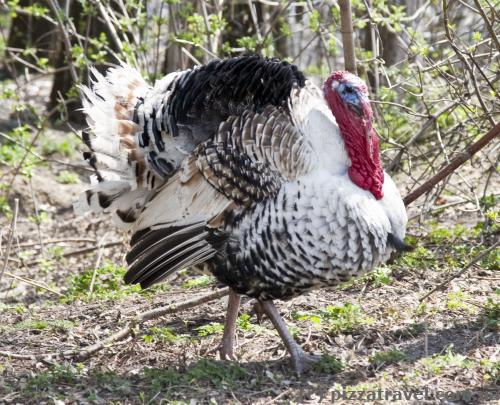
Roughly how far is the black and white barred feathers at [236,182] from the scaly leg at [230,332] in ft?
1.11

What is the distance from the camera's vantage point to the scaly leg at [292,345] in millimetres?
5039

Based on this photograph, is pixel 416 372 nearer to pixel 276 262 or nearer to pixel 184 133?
pixel 276 262

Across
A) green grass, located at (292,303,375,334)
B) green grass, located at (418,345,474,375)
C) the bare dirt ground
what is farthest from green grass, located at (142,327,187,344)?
green grass, located at (418,345,474,375)

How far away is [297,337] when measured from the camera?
5504 mm

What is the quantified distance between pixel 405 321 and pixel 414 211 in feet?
8.68

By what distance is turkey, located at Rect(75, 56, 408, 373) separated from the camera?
4.75 m

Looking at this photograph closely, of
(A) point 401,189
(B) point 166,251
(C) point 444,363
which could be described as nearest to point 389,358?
(C) point 444,363

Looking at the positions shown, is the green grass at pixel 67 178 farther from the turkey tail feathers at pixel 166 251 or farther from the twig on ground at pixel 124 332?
the turkey tail feathers at pixel 166 251

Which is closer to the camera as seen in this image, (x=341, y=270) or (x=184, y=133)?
(x=341, y=270)

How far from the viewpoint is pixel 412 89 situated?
804cm

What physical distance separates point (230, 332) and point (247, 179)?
1053mm

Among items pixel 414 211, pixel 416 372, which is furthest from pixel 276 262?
pixel 414 211

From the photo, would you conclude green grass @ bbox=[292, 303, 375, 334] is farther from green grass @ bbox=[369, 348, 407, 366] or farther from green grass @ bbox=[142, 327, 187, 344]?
green grass @ bbox=[142, 327, 187, 344]

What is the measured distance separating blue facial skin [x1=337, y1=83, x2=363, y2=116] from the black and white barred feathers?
6.1 inches
